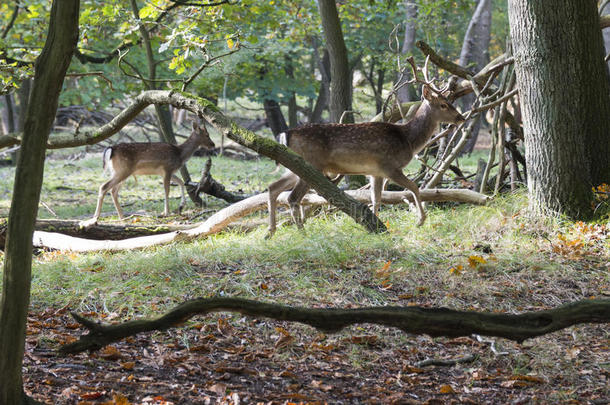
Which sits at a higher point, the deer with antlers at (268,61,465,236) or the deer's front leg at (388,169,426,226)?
the deer with antlers at (268,61,465,236)

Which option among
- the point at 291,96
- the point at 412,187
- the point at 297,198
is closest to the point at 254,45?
the point at 291,96

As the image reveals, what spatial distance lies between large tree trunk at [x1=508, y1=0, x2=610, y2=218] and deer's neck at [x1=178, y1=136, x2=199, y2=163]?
6966mm

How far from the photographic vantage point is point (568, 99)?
5965mm

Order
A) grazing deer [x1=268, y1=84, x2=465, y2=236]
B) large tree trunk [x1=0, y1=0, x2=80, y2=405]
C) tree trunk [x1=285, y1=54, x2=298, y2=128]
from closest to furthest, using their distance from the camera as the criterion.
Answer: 1. large tree trunk [x1=0, y1=0, x2=80, y2=405]
2. grazing deer [x1=268, y1=84, x2=465, y2=236]
3. tree trunk [x1=285, y1=54, x2=298, y2=128]

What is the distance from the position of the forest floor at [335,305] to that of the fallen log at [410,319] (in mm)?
334

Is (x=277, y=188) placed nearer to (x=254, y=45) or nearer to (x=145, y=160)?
(x=145, y=160)

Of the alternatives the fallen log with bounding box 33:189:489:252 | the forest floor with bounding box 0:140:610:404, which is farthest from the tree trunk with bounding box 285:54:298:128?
the forest floor with bounding box 0:140:610:404

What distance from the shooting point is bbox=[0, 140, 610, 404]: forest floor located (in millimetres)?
3486

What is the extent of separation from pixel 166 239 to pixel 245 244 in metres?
1.15

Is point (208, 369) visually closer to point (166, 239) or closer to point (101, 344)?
point (101, 344)

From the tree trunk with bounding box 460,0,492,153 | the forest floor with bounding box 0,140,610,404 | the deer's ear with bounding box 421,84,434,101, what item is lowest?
the forest floor with bounding box 0,140,610,404

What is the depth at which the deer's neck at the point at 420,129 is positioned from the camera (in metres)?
7.56

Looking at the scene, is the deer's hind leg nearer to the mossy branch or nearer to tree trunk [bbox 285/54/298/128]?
the mossy branch

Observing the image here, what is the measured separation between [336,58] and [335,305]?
16.4ft
